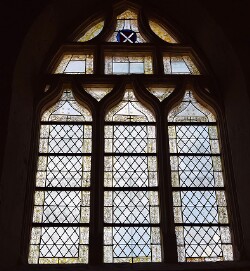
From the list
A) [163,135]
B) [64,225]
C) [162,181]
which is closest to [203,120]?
[163,135]

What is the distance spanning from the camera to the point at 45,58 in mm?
5891

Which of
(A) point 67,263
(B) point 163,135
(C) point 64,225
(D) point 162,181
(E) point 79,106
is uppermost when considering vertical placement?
(E) point 79,106

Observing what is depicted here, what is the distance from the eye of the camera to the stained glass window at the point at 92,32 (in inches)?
245

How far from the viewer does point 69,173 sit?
17.0ft

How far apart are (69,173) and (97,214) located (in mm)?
520

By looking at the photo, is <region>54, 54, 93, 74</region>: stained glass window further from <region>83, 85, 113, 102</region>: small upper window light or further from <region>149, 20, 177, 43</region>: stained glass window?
<region>149, 20, 177, 43</region>: stained glass window

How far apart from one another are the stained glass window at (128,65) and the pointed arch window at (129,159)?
0.03ft

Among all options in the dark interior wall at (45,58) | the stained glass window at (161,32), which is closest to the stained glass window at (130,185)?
the dark interior wall at (45,58)

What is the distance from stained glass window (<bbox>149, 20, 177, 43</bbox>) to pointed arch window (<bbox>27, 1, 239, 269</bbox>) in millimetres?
12

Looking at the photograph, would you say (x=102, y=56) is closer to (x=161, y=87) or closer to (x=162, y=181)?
(x=161, y=87)

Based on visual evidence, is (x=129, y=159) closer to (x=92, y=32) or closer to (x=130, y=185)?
(x=130, y=185)

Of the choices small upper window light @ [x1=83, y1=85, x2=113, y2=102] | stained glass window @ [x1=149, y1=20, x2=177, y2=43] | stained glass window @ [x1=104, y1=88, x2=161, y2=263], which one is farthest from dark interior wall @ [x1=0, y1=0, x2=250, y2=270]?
stained glass window @ [x1=104, y1=88, x2=161, y2=263]

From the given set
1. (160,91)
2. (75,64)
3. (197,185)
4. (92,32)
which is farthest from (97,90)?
(197,185)

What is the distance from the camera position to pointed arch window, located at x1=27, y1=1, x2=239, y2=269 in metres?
4.80
